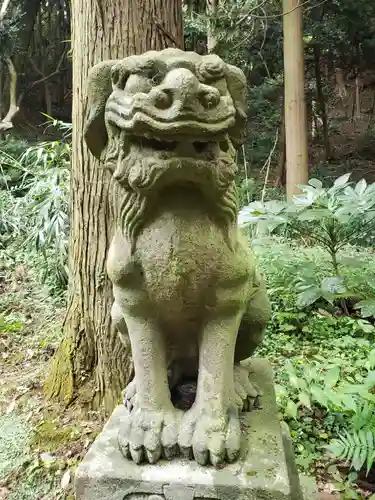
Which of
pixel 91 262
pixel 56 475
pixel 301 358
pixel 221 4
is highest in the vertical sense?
pixel 221 4

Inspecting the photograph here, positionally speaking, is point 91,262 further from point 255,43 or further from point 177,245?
point 255,43

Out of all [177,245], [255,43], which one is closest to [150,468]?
[177,245]

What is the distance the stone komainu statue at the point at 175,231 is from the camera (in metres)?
1.09

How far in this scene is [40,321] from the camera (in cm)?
393

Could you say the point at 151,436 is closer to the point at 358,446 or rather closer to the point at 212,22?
the point at 358,446

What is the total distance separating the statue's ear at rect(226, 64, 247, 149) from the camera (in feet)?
4.03

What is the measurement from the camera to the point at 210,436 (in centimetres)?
125

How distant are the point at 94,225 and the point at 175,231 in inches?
56.4

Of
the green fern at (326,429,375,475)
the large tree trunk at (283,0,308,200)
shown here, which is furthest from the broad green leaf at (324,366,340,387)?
the large tree trunk at (283,0,308,200)

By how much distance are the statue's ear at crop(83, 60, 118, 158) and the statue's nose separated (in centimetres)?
22

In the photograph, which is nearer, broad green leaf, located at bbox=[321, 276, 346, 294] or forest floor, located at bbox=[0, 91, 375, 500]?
forest floor, located at bbox=[0, 91, 375, 500]

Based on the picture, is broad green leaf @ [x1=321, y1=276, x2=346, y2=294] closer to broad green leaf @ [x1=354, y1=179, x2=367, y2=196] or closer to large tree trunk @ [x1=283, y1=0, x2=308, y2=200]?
broad green leaf @ [x1=354, y1=179, x2=367, y2=196]

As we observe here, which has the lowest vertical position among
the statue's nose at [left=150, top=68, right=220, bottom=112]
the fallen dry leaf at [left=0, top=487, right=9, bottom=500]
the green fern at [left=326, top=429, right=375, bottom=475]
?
the fallen dry leaf at [left=0, top=487, right=9, bottom=500]

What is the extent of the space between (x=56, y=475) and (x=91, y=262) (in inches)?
42.0
